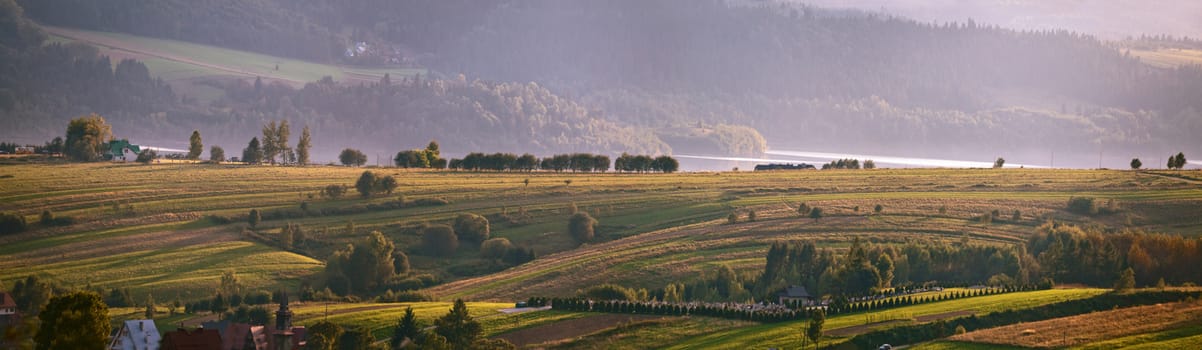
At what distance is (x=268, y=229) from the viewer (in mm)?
167125

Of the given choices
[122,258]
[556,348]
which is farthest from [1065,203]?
[122,258]

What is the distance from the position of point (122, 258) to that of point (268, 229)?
2170 centimetres

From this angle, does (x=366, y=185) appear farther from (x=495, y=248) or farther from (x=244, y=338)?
(x=244, y=338)

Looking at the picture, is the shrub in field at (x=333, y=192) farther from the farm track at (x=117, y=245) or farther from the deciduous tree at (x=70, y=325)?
the deciduous tree at (x=70, y=325)

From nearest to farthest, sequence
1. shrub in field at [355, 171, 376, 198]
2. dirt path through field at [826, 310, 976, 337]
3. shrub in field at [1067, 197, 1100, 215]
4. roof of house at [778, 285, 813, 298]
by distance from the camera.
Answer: dirt path through field at [826, 310, 976, 337]
roof of house at [778, 285, 813, 298]
shrub in field at [1067, 197, 1100, 215]
shrub in field at [355, 171, 376, 198]

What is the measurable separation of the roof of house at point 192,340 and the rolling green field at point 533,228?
13.2 m

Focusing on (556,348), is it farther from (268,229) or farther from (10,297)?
(268,229)

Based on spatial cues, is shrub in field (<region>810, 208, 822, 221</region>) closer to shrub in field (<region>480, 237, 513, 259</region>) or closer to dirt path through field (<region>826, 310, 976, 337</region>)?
shrub in field (<region>480, 237, 513, 259</region>)

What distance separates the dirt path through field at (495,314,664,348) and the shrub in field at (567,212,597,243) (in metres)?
55.9

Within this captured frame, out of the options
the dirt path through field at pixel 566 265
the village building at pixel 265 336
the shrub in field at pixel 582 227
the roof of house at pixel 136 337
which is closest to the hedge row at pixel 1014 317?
the village building at pixel 265 336

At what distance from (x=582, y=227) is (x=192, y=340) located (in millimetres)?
74289

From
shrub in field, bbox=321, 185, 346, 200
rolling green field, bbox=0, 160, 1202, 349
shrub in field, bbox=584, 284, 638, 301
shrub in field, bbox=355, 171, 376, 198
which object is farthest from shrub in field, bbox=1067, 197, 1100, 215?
shrub in field, bbox=321, 185, 346, 200

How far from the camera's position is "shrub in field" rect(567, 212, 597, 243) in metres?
165

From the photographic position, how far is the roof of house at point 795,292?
118 metres
